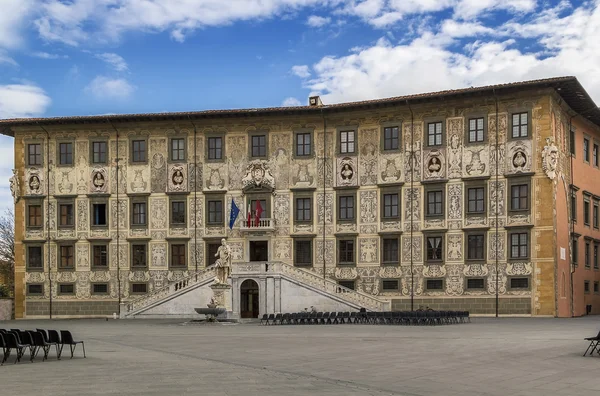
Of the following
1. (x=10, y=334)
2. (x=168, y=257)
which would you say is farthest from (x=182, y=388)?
(x=168, y=257)

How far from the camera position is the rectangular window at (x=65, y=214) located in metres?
49.5

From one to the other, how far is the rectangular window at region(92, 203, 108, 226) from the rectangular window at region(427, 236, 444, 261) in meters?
19.8

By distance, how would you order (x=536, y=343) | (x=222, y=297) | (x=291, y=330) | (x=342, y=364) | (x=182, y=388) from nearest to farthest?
(x=182, y=388), (x=342, y=364), (x=536, y=343), (x=291, y=330), (x=222, y=297)

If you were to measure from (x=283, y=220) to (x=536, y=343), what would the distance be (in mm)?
25472

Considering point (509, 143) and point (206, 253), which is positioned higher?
point (509, 143)

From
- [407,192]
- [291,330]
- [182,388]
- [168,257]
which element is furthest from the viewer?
[168,257]

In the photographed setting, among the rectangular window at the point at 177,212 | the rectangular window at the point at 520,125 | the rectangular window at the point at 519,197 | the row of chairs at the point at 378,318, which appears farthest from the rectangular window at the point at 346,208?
the rectangular window at the point at 520,125

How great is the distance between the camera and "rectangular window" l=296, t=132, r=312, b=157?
4728 cm

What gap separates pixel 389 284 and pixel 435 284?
266cm

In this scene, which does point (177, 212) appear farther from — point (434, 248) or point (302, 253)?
point (434, 248)

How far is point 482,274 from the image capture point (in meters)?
42.9

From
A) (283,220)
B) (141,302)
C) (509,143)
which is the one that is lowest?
(141,302)

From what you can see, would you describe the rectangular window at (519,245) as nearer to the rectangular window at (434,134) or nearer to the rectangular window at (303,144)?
the rectangular window at (434,134)

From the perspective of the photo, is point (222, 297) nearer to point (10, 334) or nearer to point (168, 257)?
point (168, 257)
